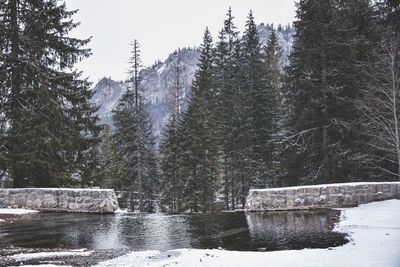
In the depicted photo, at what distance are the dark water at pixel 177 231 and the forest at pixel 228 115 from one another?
7264 millimetres

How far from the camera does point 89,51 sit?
24641 mm

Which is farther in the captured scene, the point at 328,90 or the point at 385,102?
the point at 328,90

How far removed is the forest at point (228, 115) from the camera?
2120 centimetres

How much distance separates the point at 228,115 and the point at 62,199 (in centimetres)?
2419

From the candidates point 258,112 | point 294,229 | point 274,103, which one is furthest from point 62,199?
Result: point 274,103

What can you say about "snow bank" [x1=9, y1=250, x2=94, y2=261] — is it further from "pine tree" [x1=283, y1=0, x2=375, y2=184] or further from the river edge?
"pine tree" [x1=283, y1=0, x2=375, y2=184]

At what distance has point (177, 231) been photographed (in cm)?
1224

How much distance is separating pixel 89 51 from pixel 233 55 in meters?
20.5

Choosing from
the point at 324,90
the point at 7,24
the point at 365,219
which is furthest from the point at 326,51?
the point at 7,24

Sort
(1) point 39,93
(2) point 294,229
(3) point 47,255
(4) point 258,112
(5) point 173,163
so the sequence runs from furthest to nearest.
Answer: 1. (4) point 258,112
2. (5) point 173,163
3. (1) point 39,93
4. (2) point 294,229
5. (3) point 47,255

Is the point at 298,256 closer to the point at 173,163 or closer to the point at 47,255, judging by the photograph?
the point at 47,255

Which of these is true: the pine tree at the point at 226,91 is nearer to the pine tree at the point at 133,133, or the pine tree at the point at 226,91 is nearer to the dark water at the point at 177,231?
the pine tree at the point at 133,133

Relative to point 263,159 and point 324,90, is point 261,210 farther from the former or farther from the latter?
point 263,159

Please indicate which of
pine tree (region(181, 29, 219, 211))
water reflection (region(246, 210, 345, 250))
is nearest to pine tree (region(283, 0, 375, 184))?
pine tree (region(181, 29, 219, 211))
